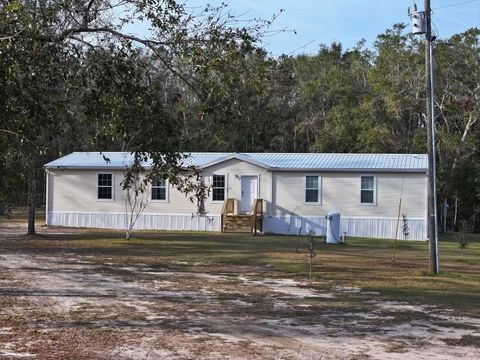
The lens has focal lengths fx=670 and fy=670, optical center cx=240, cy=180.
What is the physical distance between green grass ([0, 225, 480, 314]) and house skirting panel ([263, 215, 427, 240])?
96cm

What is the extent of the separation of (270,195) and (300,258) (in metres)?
9.82

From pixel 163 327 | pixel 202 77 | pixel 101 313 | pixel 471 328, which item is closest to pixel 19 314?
pixel 101 313

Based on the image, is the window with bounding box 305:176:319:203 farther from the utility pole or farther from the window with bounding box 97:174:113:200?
the utility pole

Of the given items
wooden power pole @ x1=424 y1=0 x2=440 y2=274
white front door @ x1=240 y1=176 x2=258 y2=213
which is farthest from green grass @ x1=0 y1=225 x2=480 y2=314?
white front door @ x1=240 y1=176 x2=258 y2=213

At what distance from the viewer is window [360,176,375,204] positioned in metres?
26.8

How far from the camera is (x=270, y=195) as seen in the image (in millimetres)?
27484

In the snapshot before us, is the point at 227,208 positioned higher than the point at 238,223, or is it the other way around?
the point at 227,208

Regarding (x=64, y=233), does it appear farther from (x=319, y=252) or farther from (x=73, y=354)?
(x=73, y=354)

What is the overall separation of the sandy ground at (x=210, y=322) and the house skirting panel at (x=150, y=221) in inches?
582

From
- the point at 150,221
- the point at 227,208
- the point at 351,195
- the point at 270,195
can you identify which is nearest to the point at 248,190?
the point at 270,195

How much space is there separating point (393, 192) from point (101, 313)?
18909mm

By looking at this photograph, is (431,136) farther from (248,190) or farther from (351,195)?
(248,190)

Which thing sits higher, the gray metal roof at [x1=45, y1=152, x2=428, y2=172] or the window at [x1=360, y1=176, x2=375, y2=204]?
the gray metal roof at [x1=45, y1=152, x2=428, y2=172]

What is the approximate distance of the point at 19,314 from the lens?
9266 mm
